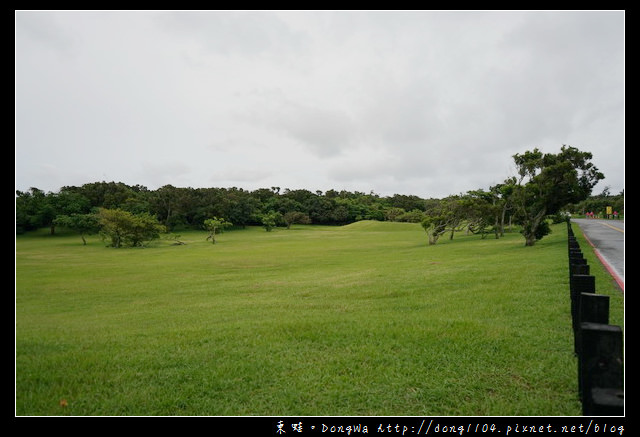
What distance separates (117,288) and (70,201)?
51.3ft

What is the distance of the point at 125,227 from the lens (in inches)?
1335

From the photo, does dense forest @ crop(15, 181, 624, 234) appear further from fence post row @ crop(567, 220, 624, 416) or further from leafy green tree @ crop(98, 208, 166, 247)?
fence post row @ crop(567, 220, 624, 416)

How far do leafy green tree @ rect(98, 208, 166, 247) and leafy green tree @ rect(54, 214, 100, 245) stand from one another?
91 centimetres

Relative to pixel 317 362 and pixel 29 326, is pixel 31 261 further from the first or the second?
pixel 317 362

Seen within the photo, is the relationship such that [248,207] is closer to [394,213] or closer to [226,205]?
[226,205]

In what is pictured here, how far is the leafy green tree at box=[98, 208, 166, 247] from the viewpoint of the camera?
32.0 m

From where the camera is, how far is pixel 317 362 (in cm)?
475

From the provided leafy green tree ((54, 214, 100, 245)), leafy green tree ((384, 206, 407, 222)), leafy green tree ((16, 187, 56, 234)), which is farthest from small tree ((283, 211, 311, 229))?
leafy green tree ((16, 187, 56, 234))

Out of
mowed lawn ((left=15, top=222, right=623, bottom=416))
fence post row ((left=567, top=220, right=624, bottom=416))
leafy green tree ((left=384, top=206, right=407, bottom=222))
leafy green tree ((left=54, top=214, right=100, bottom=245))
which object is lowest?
mowed lawn ((left=15, top=222, right=623, bottom=416))

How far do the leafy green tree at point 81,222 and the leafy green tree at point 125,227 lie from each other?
0.91 metres

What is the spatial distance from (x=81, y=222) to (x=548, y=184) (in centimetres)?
3254
